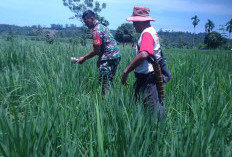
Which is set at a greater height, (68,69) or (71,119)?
(68,69)

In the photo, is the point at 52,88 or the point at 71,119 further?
the point at 52,88

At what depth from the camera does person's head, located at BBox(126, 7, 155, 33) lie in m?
2.26

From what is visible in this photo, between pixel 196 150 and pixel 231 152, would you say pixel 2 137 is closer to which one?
pixel 196 150

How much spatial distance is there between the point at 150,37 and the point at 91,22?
1.33 meters

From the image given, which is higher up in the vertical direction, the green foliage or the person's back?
the green foliage

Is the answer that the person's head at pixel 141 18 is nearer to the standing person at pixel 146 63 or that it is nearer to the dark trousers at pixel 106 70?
the standing person at pixel 146 63

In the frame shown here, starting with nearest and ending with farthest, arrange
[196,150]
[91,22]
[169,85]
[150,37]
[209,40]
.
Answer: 1. [196,150]
2. [150,37]
3. [169,85]
4. [91,22]
5. [209,40]

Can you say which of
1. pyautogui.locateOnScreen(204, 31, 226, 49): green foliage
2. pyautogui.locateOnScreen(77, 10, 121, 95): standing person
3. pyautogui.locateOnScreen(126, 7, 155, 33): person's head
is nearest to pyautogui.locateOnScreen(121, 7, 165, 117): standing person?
pyautogui.locateOnScreen(126, 7, 155, 33): person's head

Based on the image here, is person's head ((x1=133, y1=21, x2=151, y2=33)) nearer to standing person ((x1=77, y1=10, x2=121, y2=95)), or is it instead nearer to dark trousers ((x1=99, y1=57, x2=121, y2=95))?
standing person ((x1=77, y1=10, x2=121, y2=95))

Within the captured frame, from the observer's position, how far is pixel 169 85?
2.88 metres

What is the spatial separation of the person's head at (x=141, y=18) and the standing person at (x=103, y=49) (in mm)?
983

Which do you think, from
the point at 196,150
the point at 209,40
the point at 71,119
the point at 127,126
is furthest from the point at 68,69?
the point at 209,40

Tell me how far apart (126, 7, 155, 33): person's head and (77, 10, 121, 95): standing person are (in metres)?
0.98

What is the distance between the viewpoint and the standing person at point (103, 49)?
322 cm
